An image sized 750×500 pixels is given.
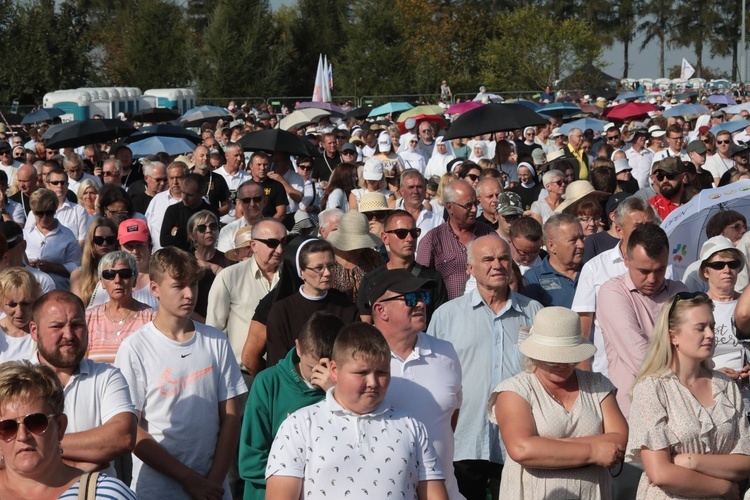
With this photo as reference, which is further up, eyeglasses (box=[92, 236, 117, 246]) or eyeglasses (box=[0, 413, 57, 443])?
eyeglasses (box=[92, 236, 117, 246])

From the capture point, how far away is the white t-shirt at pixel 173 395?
5.41 metres

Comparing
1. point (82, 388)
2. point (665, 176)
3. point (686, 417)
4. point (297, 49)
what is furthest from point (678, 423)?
point (297, 49)

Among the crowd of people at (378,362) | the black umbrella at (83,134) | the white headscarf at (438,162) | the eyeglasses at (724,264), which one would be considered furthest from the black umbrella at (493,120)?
the eyeglasses at (724,264)

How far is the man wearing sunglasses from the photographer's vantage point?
5086mm

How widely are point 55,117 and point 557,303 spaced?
24.4m

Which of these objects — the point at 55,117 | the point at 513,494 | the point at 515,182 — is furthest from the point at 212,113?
the point at 513,494

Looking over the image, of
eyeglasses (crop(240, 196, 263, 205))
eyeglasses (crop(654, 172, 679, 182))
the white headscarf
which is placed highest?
the white headscarf

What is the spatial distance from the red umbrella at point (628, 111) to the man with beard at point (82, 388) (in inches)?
775

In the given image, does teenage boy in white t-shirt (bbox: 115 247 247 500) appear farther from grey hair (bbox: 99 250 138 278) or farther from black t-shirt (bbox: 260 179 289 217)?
black t-shirt (bbox: 260 179 289 217)

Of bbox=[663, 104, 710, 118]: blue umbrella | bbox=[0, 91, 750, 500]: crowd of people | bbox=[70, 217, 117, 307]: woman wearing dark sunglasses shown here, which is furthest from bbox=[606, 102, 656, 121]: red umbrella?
bbox=[70, 217, 117, 307]: woman wearing dark sunglasses

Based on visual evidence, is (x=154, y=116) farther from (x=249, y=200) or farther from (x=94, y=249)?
(x=94, y=249)

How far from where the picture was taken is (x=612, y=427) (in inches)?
197

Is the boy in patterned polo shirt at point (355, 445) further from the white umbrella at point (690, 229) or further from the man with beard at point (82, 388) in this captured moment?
the white umbrella at point (690, 229)

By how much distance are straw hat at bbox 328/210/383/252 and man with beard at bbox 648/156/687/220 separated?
3.80 meters
